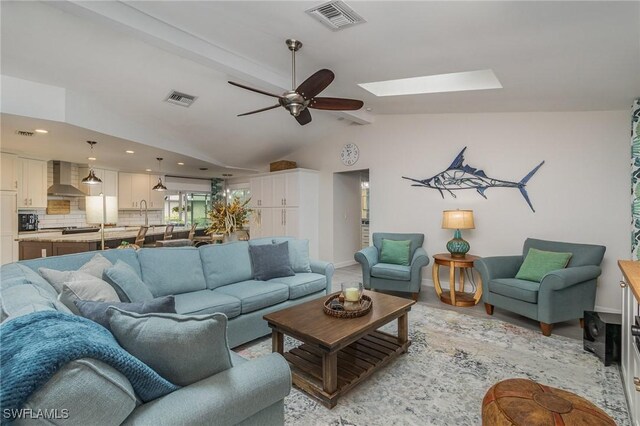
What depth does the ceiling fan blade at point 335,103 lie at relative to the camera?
120 inches

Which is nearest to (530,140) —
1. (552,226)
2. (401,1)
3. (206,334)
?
(552,226)

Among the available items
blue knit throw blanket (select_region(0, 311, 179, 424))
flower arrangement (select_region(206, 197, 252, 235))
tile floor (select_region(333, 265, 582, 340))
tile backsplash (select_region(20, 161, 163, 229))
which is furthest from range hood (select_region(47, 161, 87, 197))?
blue knit throw blanket (select_region(0, 311, 179, 424))

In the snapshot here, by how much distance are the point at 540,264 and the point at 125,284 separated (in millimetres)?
4034

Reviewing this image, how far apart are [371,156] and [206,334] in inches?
194

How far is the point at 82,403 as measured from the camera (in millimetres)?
804

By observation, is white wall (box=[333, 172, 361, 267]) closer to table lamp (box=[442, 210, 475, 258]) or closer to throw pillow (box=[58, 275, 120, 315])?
table lamp (box=[442, 210, 475, 258])

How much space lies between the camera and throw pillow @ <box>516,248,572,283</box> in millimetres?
3305

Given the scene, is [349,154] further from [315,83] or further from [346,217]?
[315,83]

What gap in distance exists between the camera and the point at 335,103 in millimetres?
3107

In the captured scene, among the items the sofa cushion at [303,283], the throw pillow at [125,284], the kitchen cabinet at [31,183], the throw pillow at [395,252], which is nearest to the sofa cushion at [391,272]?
the throw pillow at [395,252]

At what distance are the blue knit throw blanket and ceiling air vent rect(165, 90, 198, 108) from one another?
385 cm

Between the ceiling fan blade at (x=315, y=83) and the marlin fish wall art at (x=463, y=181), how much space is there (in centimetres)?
277

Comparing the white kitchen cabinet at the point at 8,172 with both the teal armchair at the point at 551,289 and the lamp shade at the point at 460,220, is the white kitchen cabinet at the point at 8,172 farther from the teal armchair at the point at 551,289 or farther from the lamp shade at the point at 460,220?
the teal armchair at the point at 551,289

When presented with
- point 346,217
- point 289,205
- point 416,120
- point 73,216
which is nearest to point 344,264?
point 346,217
